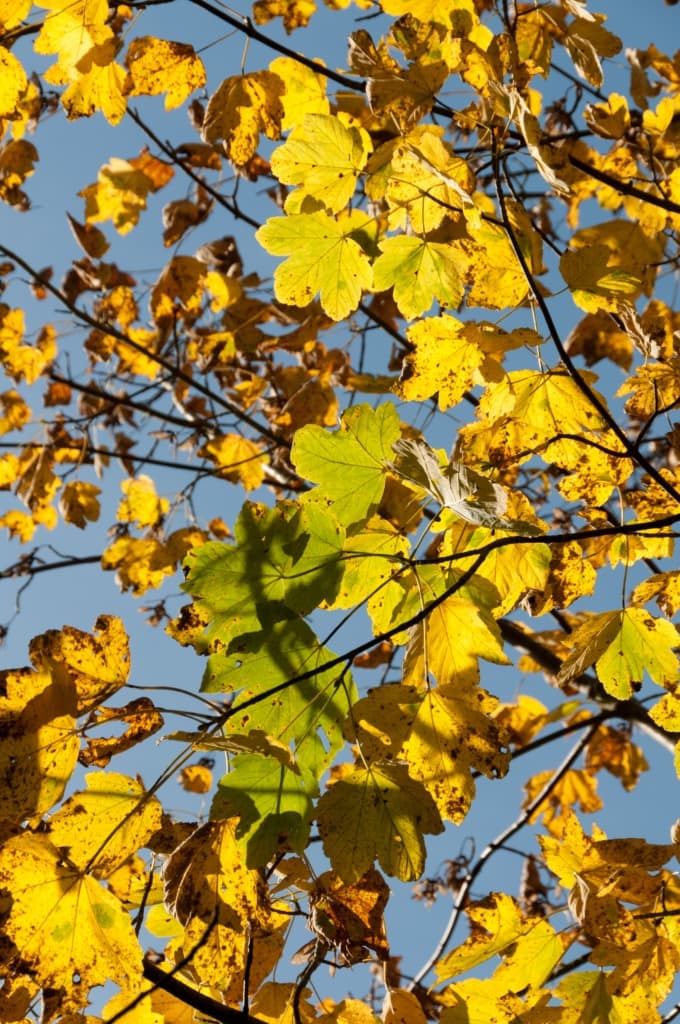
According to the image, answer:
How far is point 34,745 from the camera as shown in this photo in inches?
39.8

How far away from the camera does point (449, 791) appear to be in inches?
45.3

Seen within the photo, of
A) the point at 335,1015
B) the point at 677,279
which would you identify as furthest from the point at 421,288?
the point at 677,279

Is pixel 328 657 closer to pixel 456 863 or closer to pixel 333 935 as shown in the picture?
pixel 333 935

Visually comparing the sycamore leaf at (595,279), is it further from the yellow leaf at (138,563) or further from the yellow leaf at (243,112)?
the yellow leaf at (138,563)

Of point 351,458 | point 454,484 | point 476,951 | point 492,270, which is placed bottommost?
point 476,951

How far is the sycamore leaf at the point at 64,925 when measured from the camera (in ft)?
3.30

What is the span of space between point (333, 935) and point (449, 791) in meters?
0.24

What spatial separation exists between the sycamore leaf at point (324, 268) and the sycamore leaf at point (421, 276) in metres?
0.04

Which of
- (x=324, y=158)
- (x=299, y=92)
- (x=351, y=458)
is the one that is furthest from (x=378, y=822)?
(x=299, y=92)

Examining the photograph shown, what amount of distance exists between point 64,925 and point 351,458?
Answer: 64cm

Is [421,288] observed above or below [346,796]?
above

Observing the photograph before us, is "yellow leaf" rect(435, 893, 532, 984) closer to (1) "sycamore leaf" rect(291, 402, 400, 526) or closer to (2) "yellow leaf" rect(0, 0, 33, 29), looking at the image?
(1) "sycamore leaf" rect(291, 402, 400, 526)

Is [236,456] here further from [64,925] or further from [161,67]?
[64,925]

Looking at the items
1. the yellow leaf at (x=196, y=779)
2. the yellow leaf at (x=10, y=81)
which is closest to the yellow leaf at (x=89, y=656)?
the yellow leaf at (x=10, y=81)
